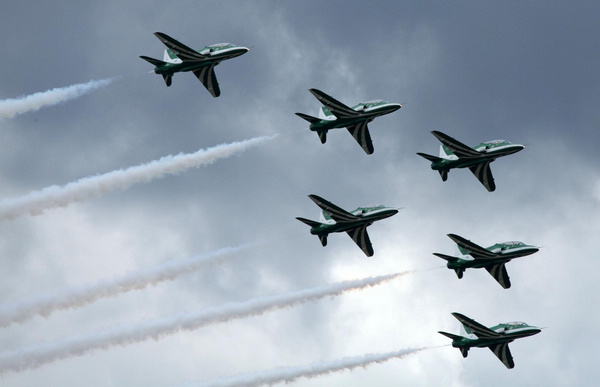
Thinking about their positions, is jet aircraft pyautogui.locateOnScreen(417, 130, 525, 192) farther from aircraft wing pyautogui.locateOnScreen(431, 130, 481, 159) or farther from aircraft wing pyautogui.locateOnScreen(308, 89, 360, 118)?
aircraft wing pyautogui.locateOnScreen(308, 89, 360, 118)

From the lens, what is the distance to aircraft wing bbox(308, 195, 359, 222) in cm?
11419

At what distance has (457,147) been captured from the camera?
11475cm

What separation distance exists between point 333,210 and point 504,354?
97.6 ft

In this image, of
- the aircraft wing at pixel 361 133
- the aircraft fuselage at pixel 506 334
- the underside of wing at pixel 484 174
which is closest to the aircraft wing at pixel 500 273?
the aircraft fuselage at pixel 506 334

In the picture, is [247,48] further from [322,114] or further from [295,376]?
[295,376]

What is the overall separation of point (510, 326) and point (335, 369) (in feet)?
81.0

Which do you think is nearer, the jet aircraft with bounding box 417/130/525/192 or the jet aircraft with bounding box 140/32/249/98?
the jet aircraft with bounding box 140/32/249/98

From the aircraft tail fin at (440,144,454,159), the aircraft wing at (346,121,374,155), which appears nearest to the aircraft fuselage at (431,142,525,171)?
the aircraft tail fin at (440,144,454,159)

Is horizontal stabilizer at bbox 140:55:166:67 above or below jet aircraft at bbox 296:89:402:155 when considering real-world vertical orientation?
above

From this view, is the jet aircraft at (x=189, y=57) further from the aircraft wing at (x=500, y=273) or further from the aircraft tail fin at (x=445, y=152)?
the aircraft wing at (x=500, y=273)

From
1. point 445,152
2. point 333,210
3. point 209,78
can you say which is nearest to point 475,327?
point 445,152

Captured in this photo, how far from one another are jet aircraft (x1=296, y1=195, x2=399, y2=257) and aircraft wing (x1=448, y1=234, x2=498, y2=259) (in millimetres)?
8842

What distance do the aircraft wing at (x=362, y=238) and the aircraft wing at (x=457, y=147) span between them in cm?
1404

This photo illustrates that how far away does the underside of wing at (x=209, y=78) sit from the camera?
111250 millimetres
